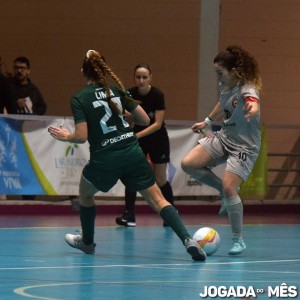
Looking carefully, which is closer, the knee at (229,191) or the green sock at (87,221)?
the green sock at (87,221)

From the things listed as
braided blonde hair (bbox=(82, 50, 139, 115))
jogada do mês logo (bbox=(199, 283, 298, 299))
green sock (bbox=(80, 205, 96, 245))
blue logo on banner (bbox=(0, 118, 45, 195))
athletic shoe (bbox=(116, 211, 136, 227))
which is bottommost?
athletic shoe (bbox=(116, 211, 136, 227))

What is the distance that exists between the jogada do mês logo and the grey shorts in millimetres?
2573

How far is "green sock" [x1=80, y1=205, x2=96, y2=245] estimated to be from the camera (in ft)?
34.9

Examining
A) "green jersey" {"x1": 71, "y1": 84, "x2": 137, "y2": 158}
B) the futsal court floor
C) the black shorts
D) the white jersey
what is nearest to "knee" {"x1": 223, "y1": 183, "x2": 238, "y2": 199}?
the white jersey

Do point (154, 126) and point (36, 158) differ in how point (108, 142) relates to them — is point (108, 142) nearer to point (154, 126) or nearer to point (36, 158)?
point (154, 126)

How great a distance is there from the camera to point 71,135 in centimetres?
1009

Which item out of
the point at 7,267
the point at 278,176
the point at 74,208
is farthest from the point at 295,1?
the point at 7,267

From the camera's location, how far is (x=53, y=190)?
1653cm

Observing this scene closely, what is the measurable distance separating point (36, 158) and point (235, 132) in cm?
599

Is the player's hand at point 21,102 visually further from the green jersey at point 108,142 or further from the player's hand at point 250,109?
the player's hand at point 250,109

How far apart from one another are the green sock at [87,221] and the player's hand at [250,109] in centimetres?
171

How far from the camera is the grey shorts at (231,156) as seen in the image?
10.9 meters

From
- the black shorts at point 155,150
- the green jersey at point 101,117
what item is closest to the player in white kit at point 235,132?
the green jersey at point 101,117

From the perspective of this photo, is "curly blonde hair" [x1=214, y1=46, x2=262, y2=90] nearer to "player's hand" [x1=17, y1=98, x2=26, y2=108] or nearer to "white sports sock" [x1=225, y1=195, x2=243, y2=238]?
"white sports sock" [x1=225, y1=195, x2=243, y2=238]
